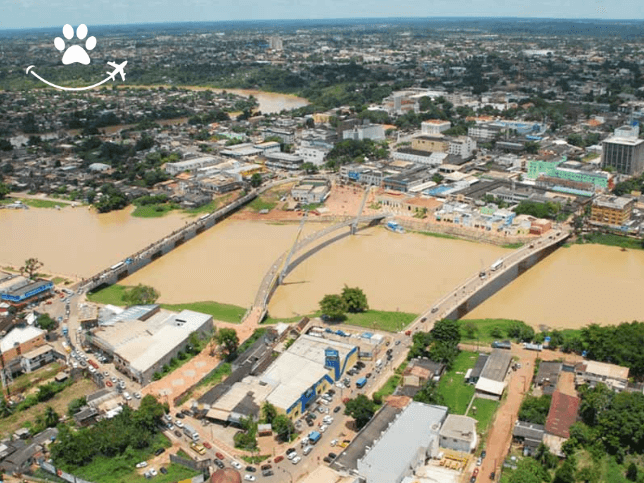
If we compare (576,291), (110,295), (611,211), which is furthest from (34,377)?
(611,211)

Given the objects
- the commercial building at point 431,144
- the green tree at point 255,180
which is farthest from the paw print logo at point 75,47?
the commercial building at point 431,144

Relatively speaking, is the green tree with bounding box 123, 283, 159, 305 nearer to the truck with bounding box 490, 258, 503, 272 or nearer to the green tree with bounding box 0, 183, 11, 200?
the truck with bounding box 490, 258, 503, 272

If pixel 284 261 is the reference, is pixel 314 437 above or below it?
below

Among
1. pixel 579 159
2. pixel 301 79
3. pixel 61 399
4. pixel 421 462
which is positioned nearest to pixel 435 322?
pixel 421 462

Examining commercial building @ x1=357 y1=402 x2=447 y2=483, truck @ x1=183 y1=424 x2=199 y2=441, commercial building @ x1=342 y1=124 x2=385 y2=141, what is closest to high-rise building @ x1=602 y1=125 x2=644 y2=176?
commercial building @ x1=342 y1=124 x2=385 y2=141

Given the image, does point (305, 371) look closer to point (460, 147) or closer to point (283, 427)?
point (283, 427)

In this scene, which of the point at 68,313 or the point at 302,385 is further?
the point at 68,313

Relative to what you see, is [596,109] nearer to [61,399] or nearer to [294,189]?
[294,189]
